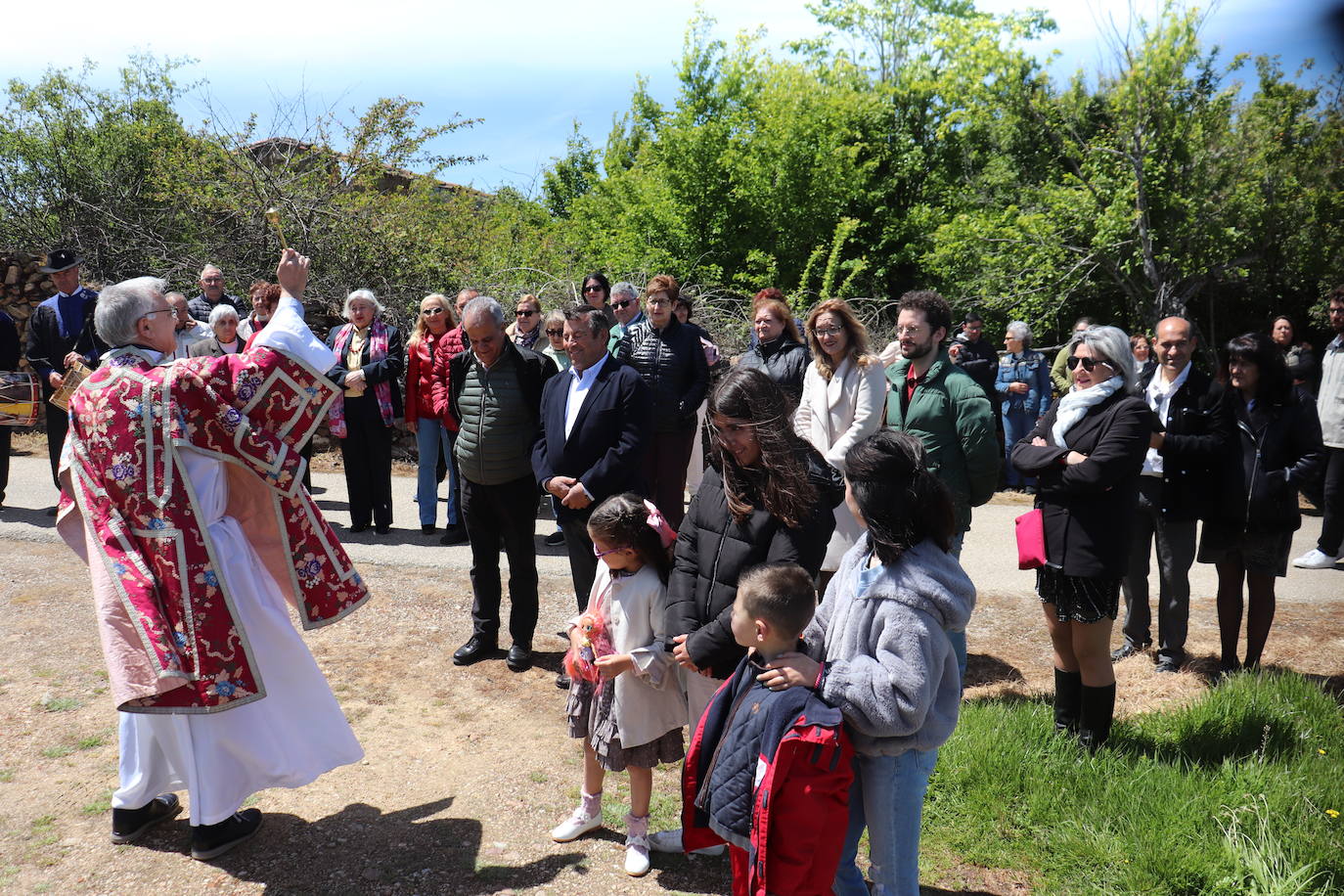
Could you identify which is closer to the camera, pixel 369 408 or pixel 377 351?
pixel 377 351

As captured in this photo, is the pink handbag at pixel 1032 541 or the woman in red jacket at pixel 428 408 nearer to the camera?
the pink handbag at pixel 1032 541

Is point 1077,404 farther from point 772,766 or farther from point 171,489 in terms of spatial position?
point 171,489

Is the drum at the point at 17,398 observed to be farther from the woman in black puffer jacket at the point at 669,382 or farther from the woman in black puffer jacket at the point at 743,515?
the woman in black puffer jacket at the point at 743,515

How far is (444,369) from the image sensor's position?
24.2 feet

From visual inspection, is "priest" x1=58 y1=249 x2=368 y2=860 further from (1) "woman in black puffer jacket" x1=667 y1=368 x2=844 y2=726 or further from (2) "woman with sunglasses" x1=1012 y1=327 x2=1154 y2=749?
(2) "woman with sunglasses" x1=1012 y1=327 x2=1154 y2=749

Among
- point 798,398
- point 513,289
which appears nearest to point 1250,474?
point 798,398

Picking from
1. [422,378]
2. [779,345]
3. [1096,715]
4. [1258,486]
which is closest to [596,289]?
[422,378]

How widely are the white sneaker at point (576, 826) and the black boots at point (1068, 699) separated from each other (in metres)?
2.09

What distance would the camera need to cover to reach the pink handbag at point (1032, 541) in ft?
13.5

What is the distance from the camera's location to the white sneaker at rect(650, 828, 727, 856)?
347 cm

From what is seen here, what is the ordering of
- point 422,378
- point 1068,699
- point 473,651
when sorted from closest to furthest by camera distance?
point 1068,699 → point 473,651 → point 422,378

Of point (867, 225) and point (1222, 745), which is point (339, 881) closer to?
point (1222, 745)

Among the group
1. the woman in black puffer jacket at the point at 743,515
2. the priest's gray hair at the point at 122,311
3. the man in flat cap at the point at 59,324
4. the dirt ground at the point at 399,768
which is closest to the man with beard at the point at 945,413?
the dirt ground at the point at 399,768

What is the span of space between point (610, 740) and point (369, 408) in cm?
529
